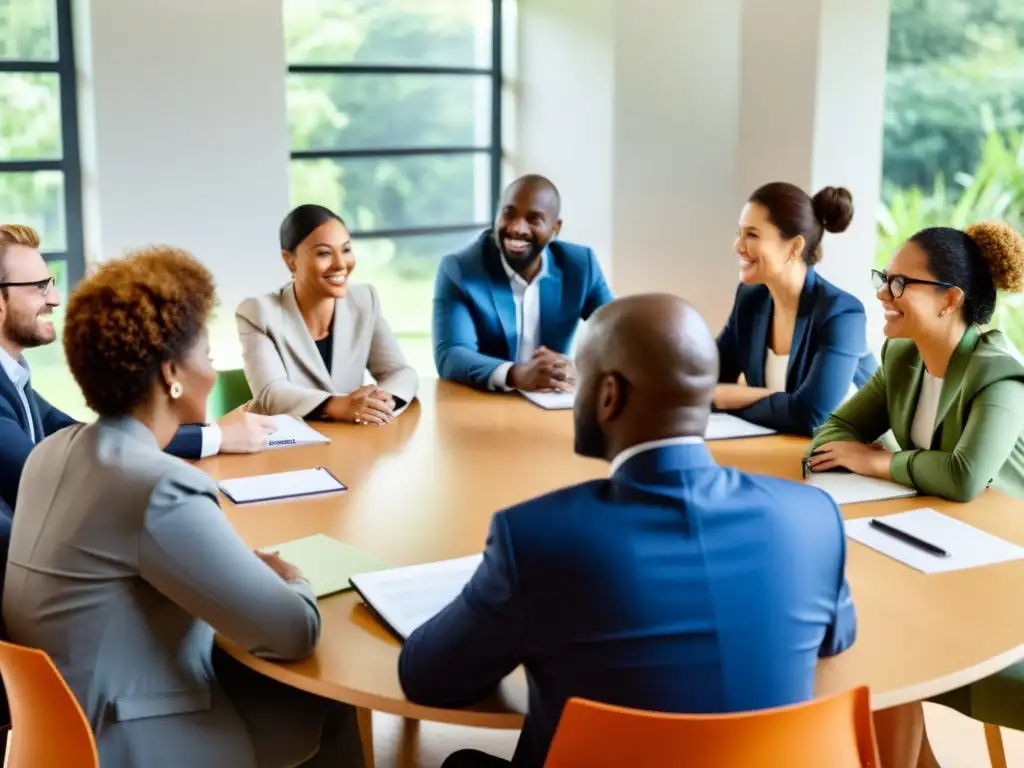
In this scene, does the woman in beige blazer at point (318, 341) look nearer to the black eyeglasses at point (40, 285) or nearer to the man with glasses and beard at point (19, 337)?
the man with glasses and beard at point (19, 337)

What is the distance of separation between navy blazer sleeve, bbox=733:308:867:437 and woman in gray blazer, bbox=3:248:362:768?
1.64 m

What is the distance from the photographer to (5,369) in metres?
2.42

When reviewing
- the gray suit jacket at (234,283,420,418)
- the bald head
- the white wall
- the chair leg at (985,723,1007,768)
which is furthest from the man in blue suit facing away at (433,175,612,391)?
the bald head

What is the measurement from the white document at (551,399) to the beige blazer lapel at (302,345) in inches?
22.4


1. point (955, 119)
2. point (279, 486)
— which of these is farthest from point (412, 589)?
point (955, 119)

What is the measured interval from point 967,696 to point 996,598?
0.35m

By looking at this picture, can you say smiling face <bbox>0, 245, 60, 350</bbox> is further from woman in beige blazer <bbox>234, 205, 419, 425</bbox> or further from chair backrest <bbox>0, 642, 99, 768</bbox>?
chair backrest <bbox>0, 642, 99, 768</bbox>

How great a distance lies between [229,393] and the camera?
356 centimetres

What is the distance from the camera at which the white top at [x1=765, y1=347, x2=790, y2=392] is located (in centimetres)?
342

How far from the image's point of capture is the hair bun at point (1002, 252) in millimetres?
2617

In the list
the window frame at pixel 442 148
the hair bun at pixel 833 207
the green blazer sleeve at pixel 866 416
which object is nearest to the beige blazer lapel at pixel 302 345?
the green blazer sleeve at pixel 866 416

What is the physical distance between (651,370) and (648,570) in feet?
0.81

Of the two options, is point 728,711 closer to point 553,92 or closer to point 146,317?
point 146,317

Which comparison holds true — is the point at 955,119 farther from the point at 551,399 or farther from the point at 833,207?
the point at 551,399
